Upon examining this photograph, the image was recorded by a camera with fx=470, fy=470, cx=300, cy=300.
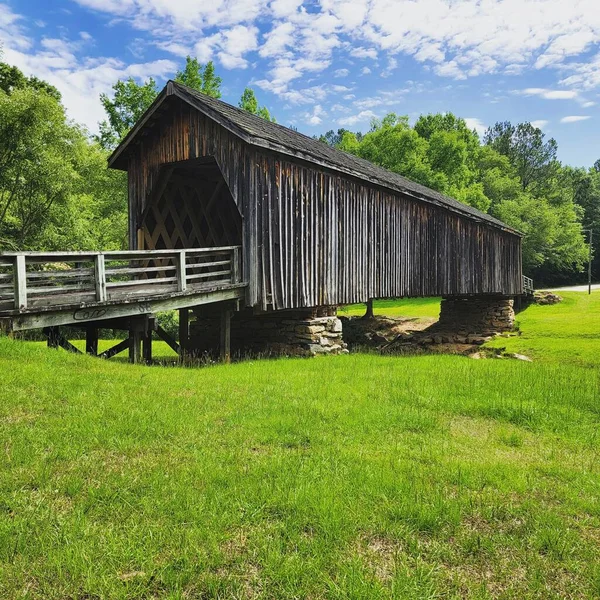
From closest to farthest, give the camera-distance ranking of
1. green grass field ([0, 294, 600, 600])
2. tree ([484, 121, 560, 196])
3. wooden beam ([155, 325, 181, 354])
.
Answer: green grass field ([0, 294, 600, 600]) → wooden beam ([155, 325, 181, 354]) → tree ([484, 121, 560, 196])

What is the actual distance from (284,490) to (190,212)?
35.5 ft

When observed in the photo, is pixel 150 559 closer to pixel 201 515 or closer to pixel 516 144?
pixel 201 515

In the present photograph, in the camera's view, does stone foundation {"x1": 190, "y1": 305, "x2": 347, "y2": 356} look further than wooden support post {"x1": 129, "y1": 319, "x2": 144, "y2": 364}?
Yes

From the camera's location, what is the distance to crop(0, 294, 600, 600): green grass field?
2795 mm

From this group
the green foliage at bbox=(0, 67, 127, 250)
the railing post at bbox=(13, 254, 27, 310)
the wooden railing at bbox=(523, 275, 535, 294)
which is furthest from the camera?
the wooden railing at bbox=(523, 275, 535, 294)

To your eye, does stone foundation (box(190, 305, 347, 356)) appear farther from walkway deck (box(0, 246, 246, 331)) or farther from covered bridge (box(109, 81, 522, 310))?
walkway deck (box(0, 246, 246, 331))

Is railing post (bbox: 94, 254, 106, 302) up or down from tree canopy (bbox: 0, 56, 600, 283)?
down

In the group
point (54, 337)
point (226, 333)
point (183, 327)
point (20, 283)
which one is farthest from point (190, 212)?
point (20, 283)

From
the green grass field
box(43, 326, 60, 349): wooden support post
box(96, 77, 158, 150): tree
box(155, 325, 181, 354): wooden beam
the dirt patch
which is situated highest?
box(96, 77, 158, 150): tree

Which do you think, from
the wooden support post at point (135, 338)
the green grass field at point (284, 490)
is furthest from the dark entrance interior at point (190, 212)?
the green grass field at point (284, 490)

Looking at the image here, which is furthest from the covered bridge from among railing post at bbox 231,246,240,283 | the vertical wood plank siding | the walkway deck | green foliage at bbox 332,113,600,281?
green foliage at bbox 332,113,600,281

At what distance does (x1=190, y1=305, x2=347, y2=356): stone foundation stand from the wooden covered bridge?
0.07 metres

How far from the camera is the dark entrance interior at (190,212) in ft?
41.7

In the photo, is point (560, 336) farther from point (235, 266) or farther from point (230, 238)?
point (235, 266)
